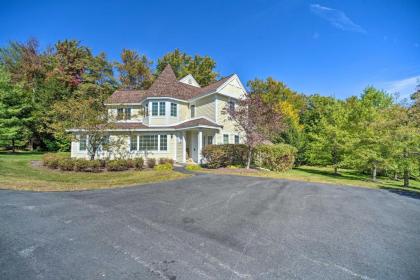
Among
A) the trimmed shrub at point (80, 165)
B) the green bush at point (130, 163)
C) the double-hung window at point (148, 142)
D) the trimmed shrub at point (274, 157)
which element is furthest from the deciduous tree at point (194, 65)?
the trimmed shrub at point (80, 165)

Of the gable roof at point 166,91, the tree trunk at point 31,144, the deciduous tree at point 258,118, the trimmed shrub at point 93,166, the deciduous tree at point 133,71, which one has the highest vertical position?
the deciduous tree at point 133,71

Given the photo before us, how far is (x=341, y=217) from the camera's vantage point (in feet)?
18.0

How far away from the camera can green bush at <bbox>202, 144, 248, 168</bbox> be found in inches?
602

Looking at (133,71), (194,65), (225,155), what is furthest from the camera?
(194,65)

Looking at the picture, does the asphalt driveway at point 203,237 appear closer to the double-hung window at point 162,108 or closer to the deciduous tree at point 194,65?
the double-hung window at point 162,108

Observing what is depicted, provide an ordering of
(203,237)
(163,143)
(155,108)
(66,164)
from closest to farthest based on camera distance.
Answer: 1. (203,237)
2. (66,164)
3. (163,143)
4. (155,108)

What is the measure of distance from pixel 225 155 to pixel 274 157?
4.29 meters

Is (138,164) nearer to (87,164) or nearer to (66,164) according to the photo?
(87,164)

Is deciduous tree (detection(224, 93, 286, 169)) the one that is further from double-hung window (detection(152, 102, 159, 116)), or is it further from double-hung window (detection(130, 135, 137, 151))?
double-hung window (detection(130, 135, 137, 151))

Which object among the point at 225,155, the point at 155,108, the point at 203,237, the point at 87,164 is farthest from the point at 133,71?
the point at 203,237

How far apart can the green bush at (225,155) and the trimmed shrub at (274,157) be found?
53.3 inches

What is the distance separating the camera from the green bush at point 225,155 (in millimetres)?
15281

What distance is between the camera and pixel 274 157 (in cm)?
1641

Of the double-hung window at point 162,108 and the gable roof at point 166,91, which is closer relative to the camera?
the double-hung window at point 162,108
